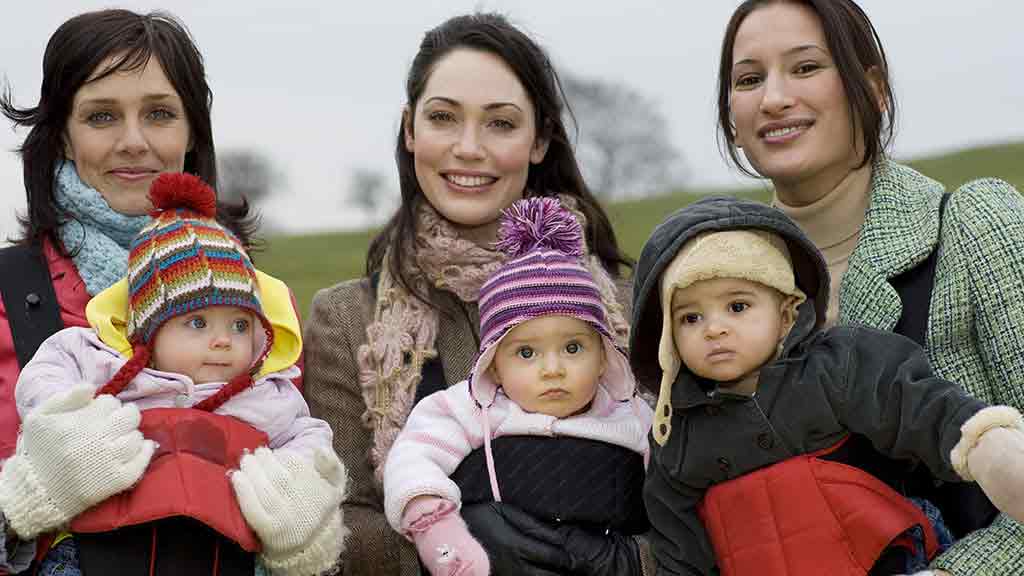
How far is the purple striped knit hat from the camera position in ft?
12.4

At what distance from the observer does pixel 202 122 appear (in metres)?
4.52

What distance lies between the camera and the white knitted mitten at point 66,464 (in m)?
3.31

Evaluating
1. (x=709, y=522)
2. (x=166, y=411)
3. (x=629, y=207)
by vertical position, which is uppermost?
(x=166, y=411)

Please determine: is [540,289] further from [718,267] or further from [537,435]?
[718,267]

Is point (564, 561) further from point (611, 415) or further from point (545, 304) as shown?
point (545, 304)

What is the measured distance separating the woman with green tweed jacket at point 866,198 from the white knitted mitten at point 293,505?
167 centimetres

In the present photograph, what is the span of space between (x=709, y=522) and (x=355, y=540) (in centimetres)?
126

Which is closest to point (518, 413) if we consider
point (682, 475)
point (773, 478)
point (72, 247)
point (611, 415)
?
point (611, 415)

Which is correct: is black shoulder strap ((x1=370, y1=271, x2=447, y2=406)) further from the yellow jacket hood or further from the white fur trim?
the white fur trim

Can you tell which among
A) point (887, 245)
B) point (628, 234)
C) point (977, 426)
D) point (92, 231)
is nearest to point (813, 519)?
point (977, 426)

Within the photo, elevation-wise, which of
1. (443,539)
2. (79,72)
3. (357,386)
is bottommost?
(443,539)

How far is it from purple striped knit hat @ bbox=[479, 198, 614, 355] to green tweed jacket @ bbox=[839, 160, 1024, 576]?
822mm

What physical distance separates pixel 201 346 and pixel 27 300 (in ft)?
2.52

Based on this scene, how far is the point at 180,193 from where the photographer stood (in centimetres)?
385
